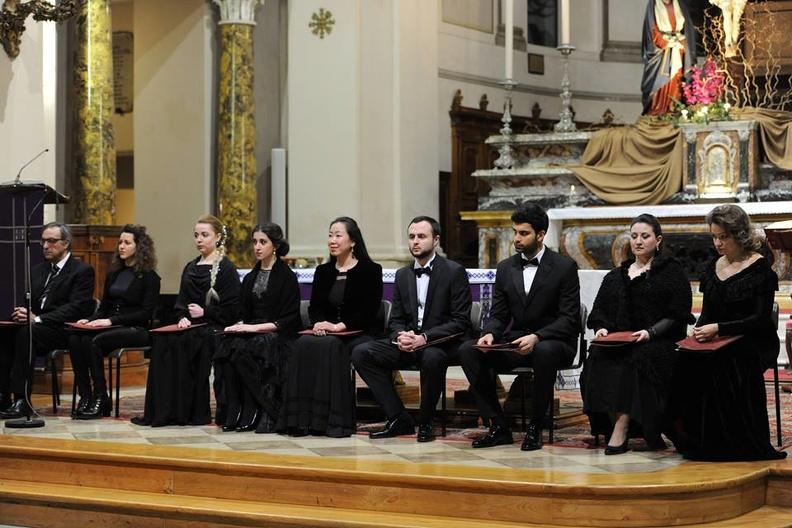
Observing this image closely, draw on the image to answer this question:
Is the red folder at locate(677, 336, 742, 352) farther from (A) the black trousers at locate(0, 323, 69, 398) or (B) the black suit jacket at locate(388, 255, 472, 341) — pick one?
(A) the black trousers at locate(0, 323, 69, 398)

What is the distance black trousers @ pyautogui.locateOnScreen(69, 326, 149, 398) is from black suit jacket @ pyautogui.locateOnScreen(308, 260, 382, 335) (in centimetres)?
123

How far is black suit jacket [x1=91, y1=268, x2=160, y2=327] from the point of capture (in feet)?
24.8

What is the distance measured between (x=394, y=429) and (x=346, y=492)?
114cm

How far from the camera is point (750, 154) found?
37.2 ft

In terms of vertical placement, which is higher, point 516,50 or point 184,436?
point 516,50

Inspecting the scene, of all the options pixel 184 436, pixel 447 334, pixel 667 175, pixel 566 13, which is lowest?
pixel 184 436

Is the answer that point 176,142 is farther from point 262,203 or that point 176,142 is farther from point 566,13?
point 566,13

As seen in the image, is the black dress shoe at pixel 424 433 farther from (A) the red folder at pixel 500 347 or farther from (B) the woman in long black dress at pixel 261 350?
(B) the woman in long black dress at pixel 261 350

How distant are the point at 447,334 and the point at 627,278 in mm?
927

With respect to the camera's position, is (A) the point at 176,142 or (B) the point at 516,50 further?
(B) the point at 516,50

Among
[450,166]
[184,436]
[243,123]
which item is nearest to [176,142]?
[243,123]

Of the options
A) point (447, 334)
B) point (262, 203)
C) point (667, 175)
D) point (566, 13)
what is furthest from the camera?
point (262, 203)

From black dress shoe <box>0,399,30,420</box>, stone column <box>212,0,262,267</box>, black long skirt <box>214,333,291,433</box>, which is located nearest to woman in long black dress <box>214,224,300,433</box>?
black long skirt <box>214,333,291,433</box>

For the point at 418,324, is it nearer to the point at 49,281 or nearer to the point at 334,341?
the point at 334,341
